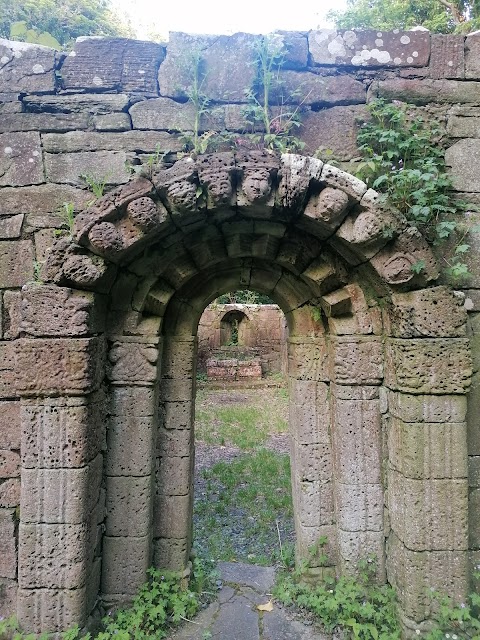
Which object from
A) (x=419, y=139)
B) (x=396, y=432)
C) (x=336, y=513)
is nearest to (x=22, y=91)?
(x=419, y=139)

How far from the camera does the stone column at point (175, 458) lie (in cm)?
342

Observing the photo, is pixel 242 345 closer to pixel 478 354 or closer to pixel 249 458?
pixel 249 458

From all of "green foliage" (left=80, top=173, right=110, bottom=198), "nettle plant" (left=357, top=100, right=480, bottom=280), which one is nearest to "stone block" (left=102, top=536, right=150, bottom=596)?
"green foliage" (left=80, top=173, right=110, bottom=198)

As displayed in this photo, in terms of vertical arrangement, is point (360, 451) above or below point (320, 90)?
below

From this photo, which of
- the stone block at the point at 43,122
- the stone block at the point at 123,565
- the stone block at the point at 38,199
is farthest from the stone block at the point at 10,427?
the stone block at the point at 43,122

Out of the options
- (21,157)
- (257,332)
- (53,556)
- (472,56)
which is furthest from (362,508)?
(257,332)

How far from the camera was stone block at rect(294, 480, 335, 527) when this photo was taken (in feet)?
11.3

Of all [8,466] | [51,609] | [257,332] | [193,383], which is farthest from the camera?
[257,332]

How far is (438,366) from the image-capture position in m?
2.88

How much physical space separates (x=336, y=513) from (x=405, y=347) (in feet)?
4.87

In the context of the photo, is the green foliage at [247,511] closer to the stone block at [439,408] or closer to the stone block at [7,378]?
the stone block at [439,408]

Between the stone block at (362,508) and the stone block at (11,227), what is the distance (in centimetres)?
313

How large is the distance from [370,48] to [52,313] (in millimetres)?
3097

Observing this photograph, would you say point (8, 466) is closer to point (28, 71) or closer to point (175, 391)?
point (175, 391)
